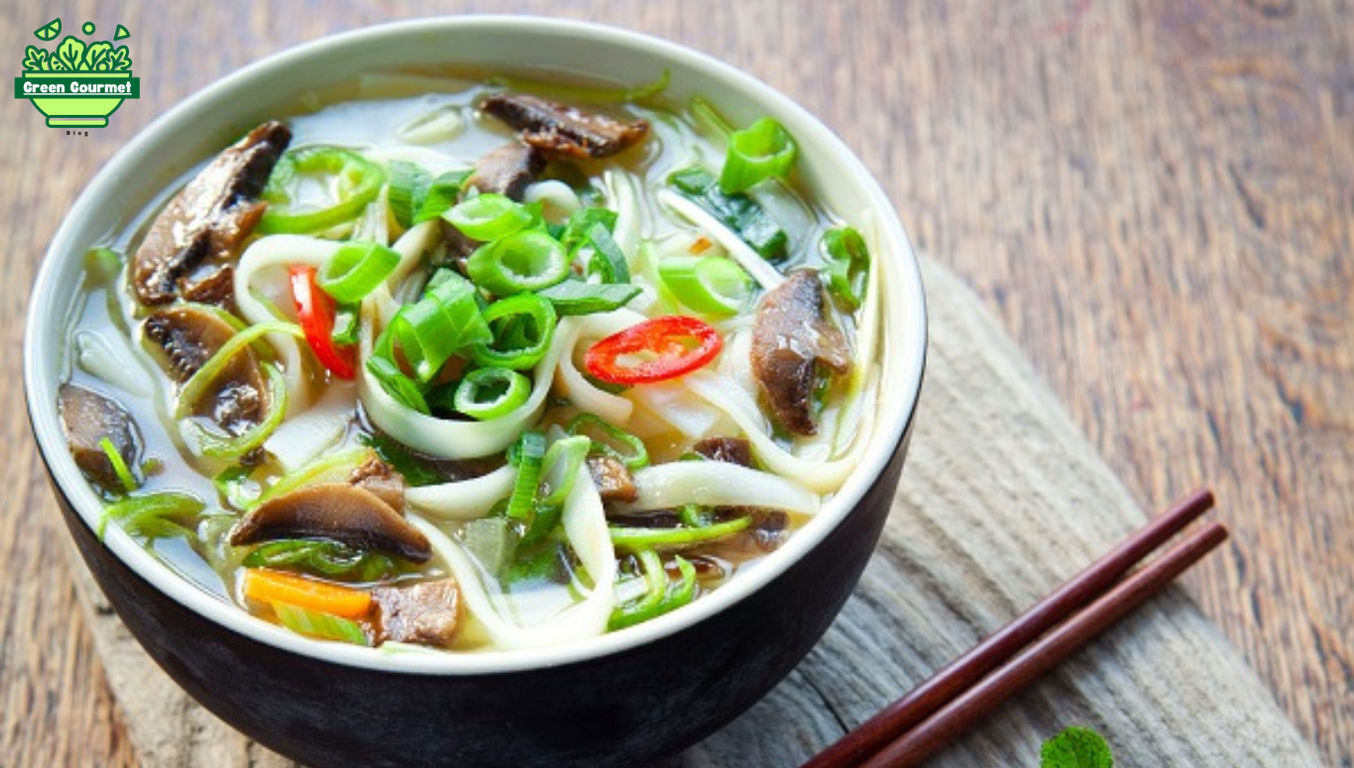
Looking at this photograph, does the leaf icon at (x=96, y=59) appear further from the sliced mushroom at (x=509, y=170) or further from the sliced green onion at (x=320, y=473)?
the sliced green onion at (x=320, y=473)

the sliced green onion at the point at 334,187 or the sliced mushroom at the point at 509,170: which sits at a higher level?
the sliced mushroom at the point at 509,170

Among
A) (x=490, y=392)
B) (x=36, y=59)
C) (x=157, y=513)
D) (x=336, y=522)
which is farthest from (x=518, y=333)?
(x=36, y=59)

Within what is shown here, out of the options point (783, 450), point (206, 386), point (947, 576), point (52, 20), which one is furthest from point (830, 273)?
point (52, 20)

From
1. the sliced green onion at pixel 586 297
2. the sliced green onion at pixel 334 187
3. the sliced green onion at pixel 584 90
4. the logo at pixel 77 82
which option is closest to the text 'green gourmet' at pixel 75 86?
the logo at pixel 77 82

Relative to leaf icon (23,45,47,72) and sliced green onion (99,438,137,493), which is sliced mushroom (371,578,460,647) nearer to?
sliced green onion (99,438,137,493)

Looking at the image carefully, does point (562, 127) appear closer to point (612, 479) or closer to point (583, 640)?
point (612, 479)

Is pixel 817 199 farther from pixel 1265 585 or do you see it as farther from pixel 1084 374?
pixel 1265 585

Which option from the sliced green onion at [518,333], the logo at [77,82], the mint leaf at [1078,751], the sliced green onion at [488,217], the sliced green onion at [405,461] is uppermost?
the sliced green onion at [488,217]

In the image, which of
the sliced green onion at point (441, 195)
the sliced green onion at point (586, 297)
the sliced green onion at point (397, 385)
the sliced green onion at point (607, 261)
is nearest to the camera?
the sliced green onion at point (397, 385)
